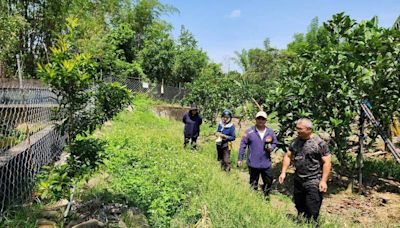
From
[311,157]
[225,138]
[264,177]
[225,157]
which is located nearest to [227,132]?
[225,138]

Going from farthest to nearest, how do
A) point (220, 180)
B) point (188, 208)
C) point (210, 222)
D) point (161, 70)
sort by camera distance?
point (161, 70), point (220, 180), point (188, 208), point (210, 222)

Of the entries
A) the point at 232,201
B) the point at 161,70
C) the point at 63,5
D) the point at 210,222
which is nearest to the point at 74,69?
the point at 210,222

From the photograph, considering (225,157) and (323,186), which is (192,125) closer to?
(225,157)

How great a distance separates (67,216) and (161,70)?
23409mm

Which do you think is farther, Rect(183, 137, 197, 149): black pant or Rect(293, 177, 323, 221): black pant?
Rect(183, 137, 197, 149): black pant

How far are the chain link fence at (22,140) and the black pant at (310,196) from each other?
321 centimetres

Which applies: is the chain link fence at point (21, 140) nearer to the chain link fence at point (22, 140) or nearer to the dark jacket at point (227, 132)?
the chain link fence at point (22, 140)

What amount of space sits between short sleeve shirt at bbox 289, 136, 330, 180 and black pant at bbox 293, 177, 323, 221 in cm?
9

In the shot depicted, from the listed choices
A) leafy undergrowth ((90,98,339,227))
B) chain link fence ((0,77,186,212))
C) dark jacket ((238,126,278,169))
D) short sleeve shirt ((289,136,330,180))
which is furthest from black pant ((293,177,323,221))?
chain link fence ((0,77,186,212))

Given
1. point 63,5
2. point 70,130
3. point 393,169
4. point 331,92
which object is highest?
point 63,5

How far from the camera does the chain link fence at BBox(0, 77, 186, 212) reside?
13.6 feet

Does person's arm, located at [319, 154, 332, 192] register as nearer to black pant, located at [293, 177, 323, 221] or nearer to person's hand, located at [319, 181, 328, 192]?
person's hand, located at [319, 181, 328, 192]

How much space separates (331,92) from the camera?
737 cm

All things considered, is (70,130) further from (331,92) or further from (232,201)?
(331,92)
